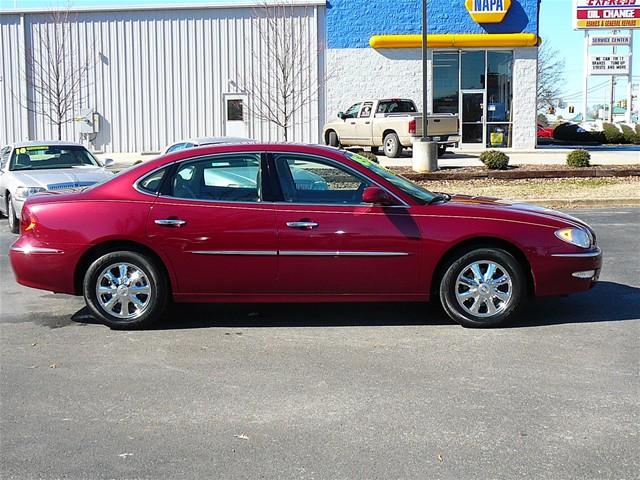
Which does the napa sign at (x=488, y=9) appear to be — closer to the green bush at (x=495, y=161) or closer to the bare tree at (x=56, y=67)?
the green bush at (x=495, y=161)

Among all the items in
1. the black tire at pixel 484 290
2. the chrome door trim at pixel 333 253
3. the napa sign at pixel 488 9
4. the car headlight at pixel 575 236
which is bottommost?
the black tire at pixel 484 290

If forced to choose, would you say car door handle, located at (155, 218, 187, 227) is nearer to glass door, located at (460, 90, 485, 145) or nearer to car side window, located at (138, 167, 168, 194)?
car side window, located at (138, 167, 168, 194)

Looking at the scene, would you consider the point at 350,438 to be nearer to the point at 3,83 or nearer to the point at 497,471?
the point at 497,471

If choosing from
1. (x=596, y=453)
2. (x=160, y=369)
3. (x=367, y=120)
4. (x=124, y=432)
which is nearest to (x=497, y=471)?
(x=596, y=453)

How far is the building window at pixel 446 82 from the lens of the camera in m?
29.7

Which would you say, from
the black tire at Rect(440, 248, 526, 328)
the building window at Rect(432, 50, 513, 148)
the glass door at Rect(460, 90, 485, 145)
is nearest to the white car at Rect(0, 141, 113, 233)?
the black tire at Rect(440, 248, 526, 328)

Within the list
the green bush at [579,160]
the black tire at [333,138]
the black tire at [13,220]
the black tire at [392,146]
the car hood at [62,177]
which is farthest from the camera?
the black tire at [333,138]

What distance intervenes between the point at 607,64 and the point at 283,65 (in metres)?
26.7

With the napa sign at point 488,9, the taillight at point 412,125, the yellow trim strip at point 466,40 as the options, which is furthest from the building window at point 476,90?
the taillight at point 412,125

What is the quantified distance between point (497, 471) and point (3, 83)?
30.3 m

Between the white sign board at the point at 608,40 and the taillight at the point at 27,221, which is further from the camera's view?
the white sign board at the point at 608,40

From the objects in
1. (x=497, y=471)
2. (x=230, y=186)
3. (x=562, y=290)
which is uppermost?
(x=230, y=186)

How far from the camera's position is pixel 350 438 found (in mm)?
4391

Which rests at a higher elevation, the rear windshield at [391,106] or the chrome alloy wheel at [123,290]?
the rear windshield at [391,106]
